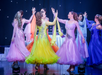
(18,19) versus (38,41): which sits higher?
(18,19)

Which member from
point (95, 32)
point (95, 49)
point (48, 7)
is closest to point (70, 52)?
point (95, 49)

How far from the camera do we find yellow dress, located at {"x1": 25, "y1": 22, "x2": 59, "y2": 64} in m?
4.29

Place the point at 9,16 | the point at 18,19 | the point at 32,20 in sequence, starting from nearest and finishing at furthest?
the point at 18,19, the point at 32,20, the point at 9,16

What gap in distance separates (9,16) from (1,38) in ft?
3.76

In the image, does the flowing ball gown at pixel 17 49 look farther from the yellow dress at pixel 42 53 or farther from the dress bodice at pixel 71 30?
the dress bodice at pixel 71 30

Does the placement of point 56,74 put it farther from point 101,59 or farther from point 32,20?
point 32,20

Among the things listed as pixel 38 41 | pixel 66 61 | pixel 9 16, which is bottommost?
pixel 66 61

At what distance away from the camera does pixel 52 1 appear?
7418mm

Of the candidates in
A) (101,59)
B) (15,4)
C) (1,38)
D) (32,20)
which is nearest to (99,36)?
(101,59)

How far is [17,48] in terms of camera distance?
5.34 meters

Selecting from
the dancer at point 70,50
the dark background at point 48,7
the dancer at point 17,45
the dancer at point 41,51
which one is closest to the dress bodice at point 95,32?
the dancer at point 70,50

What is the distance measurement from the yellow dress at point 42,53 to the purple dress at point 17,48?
2.89ft

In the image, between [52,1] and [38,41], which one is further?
[52,1]

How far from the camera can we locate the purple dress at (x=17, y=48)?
5.24m
